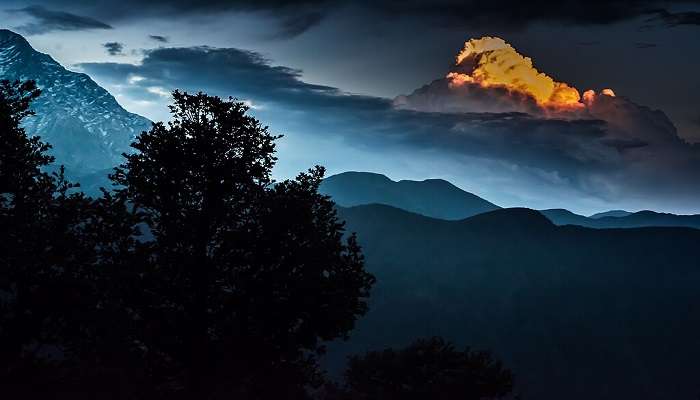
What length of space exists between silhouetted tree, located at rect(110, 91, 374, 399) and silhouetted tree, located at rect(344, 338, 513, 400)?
30834 millimetres

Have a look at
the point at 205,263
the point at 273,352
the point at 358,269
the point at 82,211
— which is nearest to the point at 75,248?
the point at 82,211

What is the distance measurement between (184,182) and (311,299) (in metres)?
7.49

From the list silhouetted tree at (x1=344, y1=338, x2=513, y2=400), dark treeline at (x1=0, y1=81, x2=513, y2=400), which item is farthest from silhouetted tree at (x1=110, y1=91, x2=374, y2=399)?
silhouetted tree at (x1=344, y1=338, x2=513, y2=400)

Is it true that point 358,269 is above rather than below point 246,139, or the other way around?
below

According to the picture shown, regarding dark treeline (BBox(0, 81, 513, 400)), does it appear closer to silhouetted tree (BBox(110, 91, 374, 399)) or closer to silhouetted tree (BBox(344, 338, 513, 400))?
silhouetted tree (BBox(110, 91, 374, 399))

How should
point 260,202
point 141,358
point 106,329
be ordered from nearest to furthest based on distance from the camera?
point 106,329
point 141,358
point 260,202

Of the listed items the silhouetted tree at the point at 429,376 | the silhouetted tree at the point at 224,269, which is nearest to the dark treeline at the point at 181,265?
the silhouetted tree at the point at 224,269

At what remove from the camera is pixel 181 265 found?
23703mm

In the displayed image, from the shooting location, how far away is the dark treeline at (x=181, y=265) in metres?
21.8

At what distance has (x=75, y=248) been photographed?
22609 millimetres

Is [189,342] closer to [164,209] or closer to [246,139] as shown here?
[164,209]

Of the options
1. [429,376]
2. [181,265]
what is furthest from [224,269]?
[429,376]

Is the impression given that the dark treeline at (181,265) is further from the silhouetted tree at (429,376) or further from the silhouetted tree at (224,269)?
the silhouetted tree at (429,376)

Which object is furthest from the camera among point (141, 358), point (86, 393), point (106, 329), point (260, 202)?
point (260, 202)
